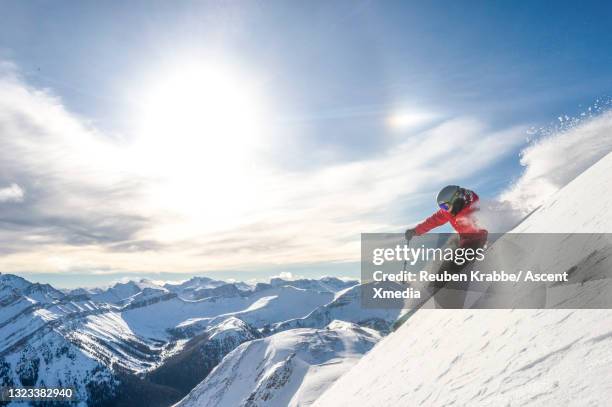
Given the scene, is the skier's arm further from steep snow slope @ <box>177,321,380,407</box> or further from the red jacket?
steep snow slope @ <box>177,321,380,407</box>

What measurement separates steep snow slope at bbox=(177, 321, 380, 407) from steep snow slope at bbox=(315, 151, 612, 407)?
383ft

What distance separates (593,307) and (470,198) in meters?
6.99

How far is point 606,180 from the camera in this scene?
36.2ft

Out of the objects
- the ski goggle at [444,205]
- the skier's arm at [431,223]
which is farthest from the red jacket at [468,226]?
the skier's arm at [431,223]

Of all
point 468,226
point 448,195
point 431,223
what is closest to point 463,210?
point 468,226

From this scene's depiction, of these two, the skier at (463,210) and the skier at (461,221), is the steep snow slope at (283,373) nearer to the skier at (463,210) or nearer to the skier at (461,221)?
the skier at (461,221)

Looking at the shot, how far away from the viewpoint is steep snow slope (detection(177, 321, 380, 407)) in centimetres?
13700

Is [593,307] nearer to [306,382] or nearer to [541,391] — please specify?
[541,391]

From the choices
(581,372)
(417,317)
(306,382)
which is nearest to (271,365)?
(306,382)

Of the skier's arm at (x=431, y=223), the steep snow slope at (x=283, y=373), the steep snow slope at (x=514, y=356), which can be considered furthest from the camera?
the steep snow slope at (x=283, y=373)

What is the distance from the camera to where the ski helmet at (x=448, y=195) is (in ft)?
41.2

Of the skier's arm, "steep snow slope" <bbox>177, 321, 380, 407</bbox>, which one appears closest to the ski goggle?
the skier's arm

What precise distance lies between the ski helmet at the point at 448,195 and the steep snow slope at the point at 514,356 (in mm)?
2472

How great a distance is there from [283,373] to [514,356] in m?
158
